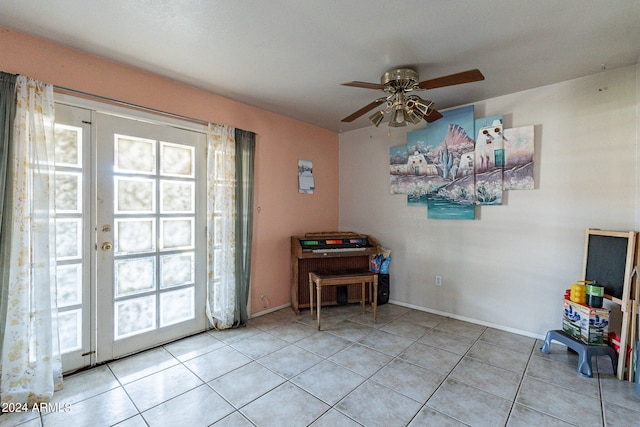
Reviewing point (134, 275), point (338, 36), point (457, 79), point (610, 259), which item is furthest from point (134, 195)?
point (610, 259)

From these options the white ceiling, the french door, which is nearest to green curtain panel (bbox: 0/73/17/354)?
the french door

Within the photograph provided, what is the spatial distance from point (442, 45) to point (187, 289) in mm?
3194

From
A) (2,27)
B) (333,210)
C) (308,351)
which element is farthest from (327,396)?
(2,27)

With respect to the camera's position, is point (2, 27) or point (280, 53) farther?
point (280, 53)

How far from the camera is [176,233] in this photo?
2848 millimetres

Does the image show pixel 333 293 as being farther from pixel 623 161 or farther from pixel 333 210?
pixel 623 161

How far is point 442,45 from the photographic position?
2.10 metres

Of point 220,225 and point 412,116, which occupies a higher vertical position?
point 412,116

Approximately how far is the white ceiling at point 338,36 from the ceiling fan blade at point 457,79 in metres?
0.29

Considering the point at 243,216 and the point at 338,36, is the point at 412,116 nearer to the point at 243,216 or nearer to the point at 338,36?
the point at 338,36

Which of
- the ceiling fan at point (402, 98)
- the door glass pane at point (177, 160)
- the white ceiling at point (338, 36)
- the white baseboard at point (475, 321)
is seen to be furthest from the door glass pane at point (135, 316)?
the white baseboard at point (475, 321)

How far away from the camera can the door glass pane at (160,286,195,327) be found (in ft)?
9.11

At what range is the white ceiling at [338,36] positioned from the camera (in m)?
1.72

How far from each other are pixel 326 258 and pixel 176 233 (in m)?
1.92
